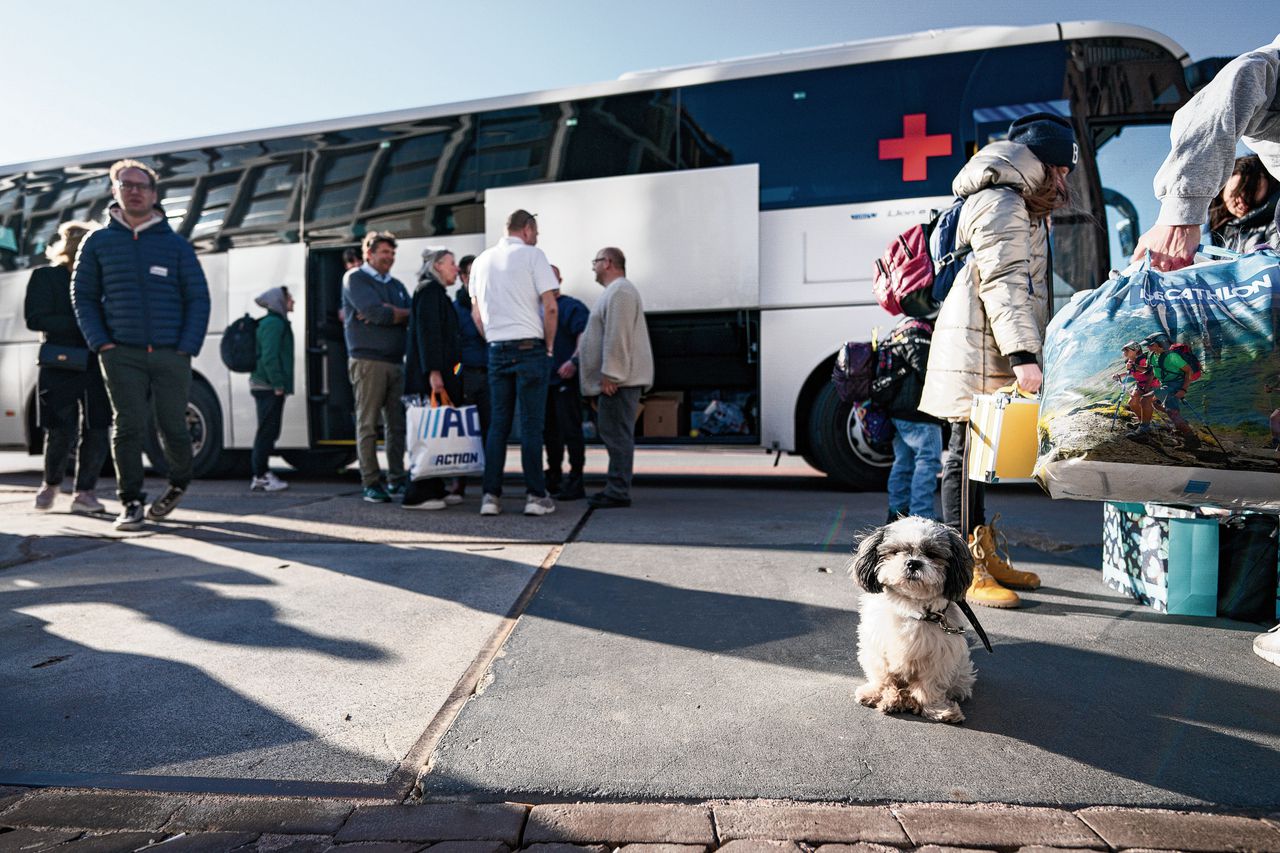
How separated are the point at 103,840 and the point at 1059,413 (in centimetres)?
258

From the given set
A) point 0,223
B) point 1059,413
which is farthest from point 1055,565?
point 0,223

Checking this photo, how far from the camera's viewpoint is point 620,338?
586 cm

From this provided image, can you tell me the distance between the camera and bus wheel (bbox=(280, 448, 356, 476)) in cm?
875

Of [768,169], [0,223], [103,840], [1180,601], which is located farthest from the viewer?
[0,223]

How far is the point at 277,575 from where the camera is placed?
398 centimetres

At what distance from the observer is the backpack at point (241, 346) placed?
24.1ft

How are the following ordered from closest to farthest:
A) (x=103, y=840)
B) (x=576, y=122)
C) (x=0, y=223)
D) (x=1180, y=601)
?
(x=103, y=840), (x=1180, y=601), (x=576, y=122), (x=0, y=223)

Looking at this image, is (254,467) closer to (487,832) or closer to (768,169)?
(768,169)

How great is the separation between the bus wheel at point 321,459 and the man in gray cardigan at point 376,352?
7.96ft

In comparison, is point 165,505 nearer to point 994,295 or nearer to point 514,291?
point 514,291

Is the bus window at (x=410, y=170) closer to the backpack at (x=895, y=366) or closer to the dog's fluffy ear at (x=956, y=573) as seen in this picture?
the backpack at (x=895, y=366)

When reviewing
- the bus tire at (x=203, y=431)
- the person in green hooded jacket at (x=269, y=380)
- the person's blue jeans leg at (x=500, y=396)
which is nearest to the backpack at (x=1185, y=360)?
the person's blue jeans leg at (x=500, y=396)

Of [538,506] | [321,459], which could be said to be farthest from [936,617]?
[321,459]

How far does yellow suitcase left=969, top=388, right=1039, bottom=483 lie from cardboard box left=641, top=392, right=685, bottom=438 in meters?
4.32
